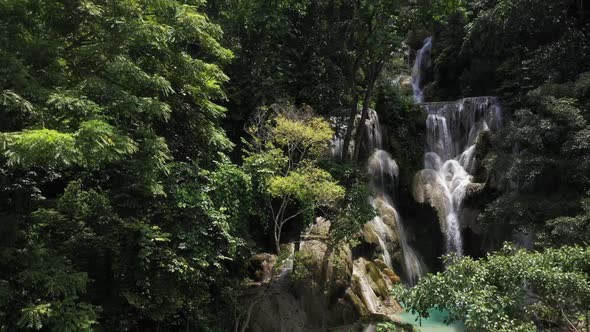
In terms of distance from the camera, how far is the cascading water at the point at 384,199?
15953mm

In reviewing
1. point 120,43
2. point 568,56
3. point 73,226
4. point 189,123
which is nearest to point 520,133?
point 568,56

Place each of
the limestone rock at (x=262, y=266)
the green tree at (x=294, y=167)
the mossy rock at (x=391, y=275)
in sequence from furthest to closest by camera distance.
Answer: the mossy rock at (x=391, y=275) < the limestone rock at (x=262, y=266) < the green tree at (x=294, y=167)

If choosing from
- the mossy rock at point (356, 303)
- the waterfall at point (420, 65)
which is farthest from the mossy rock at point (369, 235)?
the waterfall at point (420, 65)

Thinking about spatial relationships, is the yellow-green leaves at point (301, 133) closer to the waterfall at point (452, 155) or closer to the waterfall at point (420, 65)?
the waterfall at point (452, 155)

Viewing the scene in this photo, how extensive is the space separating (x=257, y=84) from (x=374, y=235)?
21.5 ft

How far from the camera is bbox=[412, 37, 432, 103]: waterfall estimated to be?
26828 millimetres

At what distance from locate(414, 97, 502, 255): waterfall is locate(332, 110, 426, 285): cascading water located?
1222 millimetres

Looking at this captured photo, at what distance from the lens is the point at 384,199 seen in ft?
57.5

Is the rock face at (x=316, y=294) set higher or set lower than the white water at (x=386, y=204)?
lower

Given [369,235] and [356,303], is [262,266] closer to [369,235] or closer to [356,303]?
[356,303]

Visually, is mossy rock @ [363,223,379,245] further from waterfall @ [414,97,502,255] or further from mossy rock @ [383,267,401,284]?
waterfall @ [414,97,502,255]

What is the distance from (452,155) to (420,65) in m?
10.4

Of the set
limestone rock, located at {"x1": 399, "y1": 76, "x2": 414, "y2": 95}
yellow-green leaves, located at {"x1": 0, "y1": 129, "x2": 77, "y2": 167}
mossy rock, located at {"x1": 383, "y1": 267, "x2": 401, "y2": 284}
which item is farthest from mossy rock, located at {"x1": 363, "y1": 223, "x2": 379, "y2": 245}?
limestone rock, located at {"x1": 399, "y1": 76, "x2": 414, "y2": 95}

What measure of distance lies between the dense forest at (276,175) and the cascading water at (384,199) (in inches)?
4.3
